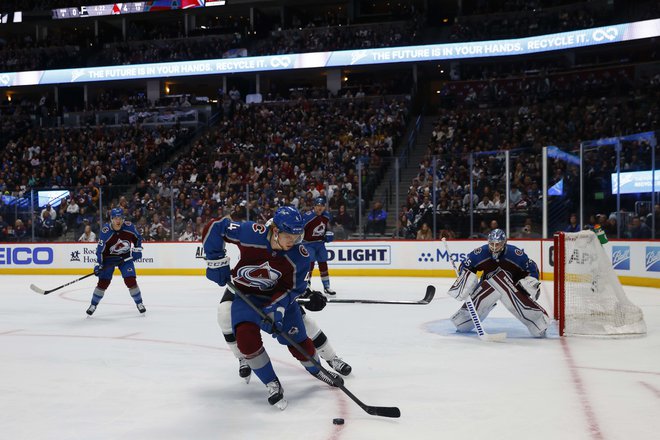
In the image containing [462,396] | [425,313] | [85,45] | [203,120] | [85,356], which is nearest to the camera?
[462,396]

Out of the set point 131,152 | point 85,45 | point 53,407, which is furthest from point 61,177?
point 53,407

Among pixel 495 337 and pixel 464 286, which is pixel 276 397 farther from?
pixel 464 286

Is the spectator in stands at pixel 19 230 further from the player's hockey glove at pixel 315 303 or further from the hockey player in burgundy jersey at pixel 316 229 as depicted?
the player's hockey glove at pixel 315 303

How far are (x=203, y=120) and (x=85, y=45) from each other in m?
8.06

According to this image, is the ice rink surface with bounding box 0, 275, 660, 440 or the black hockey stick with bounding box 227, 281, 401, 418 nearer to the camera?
the ice rink surface with bounding box 0, 275, 660, 440

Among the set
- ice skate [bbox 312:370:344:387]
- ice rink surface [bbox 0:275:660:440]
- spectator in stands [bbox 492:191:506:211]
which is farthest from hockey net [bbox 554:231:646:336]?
spectator in stands [bbox 492:191:506:211]

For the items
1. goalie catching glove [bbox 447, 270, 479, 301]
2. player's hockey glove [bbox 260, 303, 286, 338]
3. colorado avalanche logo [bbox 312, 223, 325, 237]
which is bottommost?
goalie catching glove [bbox 447, 270, 479, 301]

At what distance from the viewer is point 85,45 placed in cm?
2902

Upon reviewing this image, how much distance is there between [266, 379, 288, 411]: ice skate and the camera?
12.5 feet

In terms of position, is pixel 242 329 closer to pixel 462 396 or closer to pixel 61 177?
pixel 462 396

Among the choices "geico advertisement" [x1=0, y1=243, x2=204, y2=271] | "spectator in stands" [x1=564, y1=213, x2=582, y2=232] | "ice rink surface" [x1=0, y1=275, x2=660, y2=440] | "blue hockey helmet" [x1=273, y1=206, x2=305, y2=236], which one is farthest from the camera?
"geico advertisement" [x1=0, y1=243, x2=204, y2=271]

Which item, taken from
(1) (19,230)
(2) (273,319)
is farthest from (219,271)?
(1) (19,230)

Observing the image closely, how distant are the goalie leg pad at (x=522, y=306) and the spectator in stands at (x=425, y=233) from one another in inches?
273

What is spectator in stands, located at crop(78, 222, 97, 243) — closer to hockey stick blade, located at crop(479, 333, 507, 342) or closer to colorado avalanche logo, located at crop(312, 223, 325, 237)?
colorado avalanche logo, located at crop(312, 223, 325, 237)
